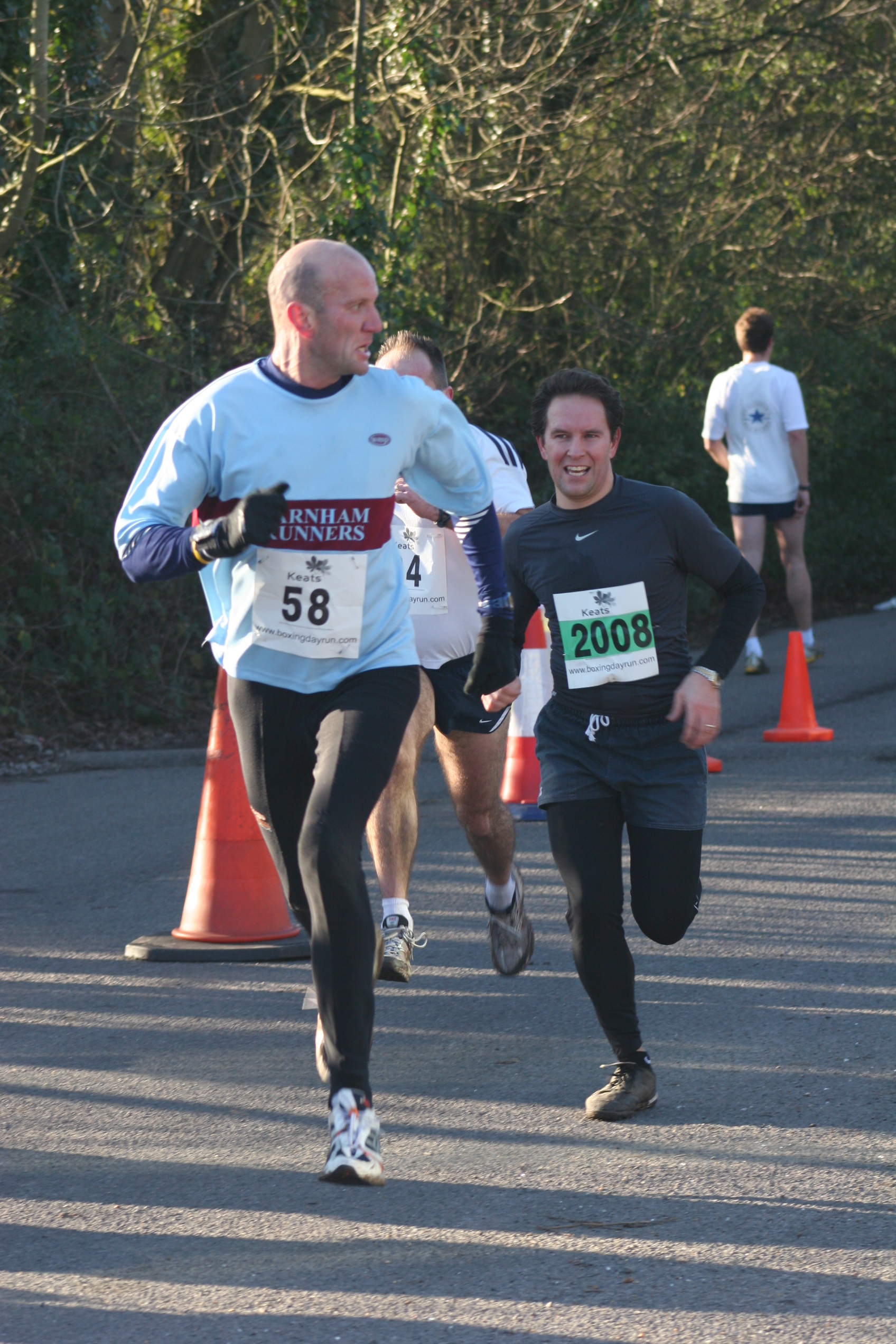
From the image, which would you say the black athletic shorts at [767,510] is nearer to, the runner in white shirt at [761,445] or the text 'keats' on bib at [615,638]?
the runner in white shirt at [761,445]

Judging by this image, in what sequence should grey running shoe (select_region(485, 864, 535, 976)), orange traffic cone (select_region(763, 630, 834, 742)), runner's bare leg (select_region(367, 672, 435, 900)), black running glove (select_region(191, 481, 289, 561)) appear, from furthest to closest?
orange traffic cone (select_region(763, 630, 834, 742)) < grey running shoe (select_region(485, 864, 535, 976)) < runner's bare leg (select_region(367, 672, 435, 900)) < black running glove (select_region(191, 481, 289, 561))

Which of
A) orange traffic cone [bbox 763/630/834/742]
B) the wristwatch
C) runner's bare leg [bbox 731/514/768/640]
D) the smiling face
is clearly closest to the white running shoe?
the wristwatch

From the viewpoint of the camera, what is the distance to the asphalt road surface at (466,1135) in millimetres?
3316

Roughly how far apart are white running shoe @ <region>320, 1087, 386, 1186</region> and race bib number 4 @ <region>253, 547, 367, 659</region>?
999 mm

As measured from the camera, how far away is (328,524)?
412 cm

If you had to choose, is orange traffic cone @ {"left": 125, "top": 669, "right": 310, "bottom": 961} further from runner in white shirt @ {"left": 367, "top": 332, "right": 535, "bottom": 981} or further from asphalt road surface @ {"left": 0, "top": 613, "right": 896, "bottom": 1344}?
runner in white shirt @ {"left": 367, "top": 332, "right": 535, "bottom": 981}

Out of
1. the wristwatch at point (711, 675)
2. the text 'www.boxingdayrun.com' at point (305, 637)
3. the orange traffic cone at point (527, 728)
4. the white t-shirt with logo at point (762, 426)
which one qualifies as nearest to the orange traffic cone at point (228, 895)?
the text 'www.boxingdayrun.com' at point (305, 637)

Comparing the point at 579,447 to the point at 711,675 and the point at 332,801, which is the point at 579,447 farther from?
the point at 332,801

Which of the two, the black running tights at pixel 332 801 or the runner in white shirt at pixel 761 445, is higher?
the runner in white shirt at pixel 761 445

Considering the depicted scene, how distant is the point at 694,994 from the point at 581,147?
10981mm

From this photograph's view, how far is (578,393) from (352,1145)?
6.34ft

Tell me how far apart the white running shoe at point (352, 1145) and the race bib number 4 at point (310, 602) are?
3.28 ft

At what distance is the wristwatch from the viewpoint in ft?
14.7

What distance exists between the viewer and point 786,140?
1742 centimetres
